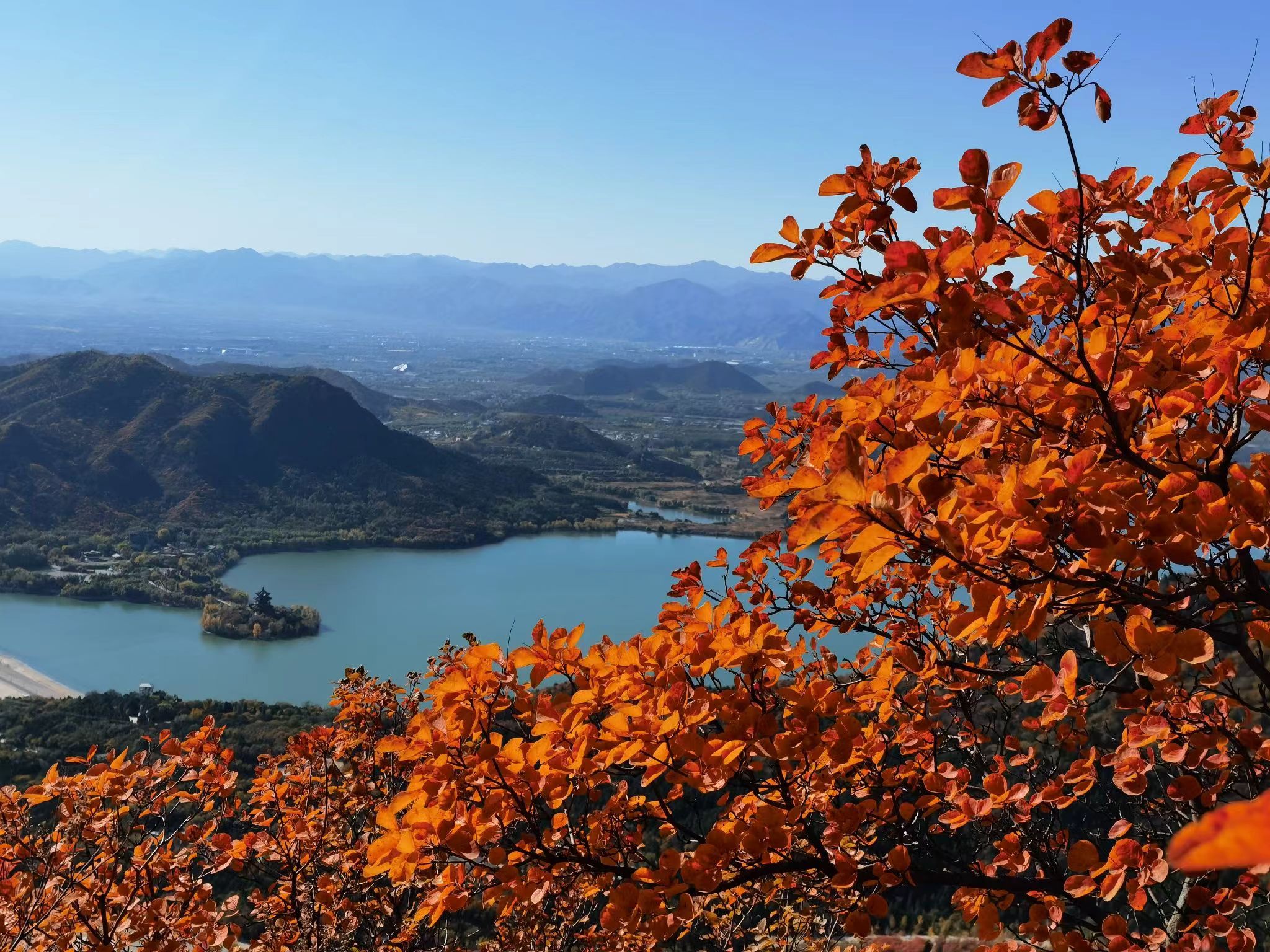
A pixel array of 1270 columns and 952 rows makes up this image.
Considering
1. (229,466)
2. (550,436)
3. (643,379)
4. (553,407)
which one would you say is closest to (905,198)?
(229,466)

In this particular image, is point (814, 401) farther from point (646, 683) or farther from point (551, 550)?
point (551, 550)

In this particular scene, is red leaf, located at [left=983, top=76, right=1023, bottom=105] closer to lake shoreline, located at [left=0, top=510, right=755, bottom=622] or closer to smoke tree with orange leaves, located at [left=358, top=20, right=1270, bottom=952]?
smoke tree with orange leaves, located at [left=358, top=20, right=1270, bottom=952]

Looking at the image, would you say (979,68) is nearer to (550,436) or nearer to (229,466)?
(229,466)

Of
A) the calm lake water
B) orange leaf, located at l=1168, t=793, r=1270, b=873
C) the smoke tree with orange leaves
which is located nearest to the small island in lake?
the calm lake water

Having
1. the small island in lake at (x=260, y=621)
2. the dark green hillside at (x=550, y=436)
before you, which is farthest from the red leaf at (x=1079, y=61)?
the dark green hillside at (x=550, y=436)

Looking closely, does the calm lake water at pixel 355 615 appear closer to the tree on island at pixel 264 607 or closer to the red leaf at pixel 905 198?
the tree on island at pixel 264 607
